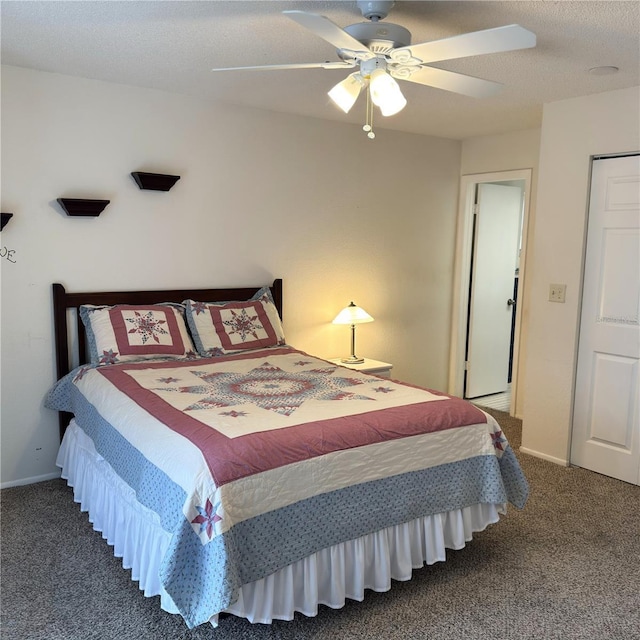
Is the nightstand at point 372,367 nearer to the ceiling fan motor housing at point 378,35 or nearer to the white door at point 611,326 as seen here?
the white door at point 611,326

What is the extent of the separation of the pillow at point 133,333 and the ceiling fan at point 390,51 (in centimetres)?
174

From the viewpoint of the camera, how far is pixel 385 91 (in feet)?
7.32

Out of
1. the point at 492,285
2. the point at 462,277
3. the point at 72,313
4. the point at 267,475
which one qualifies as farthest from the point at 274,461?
the point at 492,285

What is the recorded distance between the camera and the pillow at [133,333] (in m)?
3.36

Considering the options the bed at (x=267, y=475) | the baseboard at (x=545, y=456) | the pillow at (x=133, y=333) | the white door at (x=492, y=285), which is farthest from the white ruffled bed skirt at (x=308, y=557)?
the white door at (x=492, y=285)

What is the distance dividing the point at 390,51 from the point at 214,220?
2068mm

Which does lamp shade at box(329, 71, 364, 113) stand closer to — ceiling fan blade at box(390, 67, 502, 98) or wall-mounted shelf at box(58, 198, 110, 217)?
ceiling fan blade at box(390, 67, 502, 98)

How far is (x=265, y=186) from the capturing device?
417cm

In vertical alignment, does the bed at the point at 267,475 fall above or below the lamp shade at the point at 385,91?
below

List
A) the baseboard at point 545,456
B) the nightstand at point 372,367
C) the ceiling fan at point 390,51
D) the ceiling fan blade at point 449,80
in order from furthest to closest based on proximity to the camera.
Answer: the nightstand at point 372,367, the baseboard at point 545,456, the ceiling fan blade at point 449,80, the ceiling fan at point 390,51

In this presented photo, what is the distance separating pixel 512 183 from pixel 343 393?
344cm

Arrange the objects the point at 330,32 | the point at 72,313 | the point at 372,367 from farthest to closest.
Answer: the point at 372,367, the point at 72,313, the point at 330,32

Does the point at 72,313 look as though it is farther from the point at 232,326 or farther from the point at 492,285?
the point at 492,285

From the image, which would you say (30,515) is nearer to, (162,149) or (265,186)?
(162,149)
